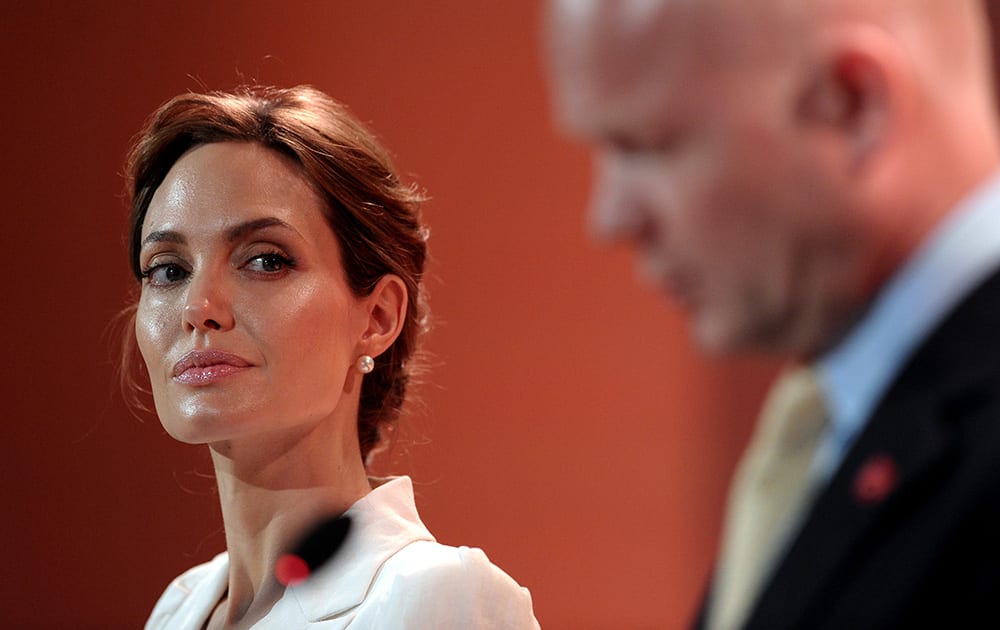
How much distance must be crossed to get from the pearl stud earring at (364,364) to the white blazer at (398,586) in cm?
15

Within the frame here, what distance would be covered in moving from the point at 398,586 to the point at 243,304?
386 millimetres

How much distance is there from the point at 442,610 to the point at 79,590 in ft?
4.62

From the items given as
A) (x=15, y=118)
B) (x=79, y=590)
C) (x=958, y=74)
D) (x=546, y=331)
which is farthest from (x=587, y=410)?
(x=958, y=74)

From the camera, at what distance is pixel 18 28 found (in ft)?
8.94

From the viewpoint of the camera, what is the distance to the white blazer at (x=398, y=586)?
1588 mm

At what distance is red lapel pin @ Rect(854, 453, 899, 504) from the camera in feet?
2.23

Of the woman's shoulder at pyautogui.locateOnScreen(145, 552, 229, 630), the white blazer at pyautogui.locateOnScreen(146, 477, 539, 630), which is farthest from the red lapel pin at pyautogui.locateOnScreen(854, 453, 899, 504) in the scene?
the woman's shoulder at pyautogui.locateOnScreen(145, 552, 229, 630)

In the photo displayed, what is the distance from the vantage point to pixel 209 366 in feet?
5.46

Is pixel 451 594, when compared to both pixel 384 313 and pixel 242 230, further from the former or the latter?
pixel 242 230

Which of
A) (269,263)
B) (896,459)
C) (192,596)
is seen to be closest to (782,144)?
(896,459)

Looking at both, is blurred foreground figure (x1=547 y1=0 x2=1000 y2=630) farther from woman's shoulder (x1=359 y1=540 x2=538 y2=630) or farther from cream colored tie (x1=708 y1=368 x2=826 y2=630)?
woman's shoulder (x1=359 y1=540 x2=538 y2=630)

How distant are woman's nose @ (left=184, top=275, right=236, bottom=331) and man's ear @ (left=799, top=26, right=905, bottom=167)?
1.08 meters

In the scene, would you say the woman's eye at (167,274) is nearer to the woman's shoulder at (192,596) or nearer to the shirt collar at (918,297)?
the woman's shoulder at (192,596)

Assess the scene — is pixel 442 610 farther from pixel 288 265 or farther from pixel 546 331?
pixel 546 331
